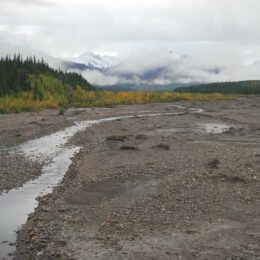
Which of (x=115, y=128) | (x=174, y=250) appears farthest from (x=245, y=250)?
(x=115, y=128)

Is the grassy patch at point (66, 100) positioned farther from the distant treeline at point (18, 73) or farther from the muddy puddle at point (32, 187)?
the muddy puddle at point (32, 187)

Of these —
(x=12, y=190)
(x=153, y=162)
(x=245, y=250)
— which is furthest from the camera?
(x=153, y=162)

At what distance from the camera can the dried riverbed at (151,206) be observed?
48.9ft

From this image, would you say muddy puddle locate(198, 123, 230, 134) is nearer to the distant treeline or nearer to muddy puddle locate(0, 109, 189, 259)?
muddy puddle locate(0, 109, 189, 259)

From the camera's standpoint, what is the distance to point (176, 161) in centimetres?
2912

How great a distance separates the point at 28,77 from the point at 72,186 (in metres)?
102

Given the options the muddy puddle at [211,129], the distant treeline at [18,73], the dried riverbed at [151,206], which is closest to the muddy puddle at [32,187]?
the dried riverbed at [151,206]

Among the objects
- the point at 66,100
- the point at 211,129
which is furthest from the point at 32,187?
the point at 66,100

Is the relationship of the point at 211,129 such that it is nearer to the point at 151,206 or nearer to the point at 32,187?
the point at 32,187

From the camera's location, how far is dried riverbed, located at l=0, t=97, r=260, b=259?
14898mm

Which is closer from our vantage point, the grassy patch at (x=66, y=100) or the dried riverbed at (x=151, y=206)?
the dried riverbed at (x=151, y=206)

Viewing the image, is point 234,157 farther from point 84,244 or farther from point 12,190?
point 84,244

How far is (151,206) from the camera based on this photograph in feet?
63.5

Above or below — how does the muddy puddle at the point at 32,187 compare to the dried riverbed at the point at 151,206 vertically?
below
